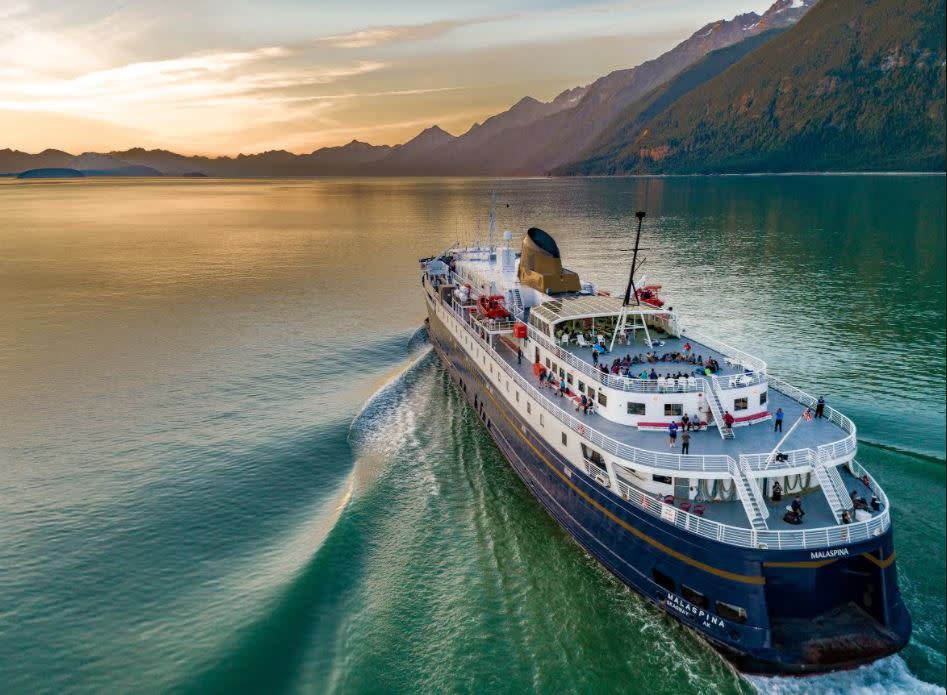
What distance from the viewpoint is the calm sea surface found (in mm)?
24188

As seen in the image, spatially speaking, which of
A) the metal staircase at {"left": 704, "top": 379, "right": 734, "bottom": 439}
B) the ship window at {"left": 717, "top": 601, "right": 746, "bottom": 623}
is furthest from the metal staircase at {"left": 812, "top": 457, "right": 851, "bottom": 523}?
the ship window at {"left": 717, "top": 601, "right": 746, "bottom": 623}

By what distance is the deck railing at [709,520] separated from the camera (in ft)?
74.7

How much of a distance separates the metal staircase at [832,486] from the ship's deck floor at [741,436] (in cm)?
180

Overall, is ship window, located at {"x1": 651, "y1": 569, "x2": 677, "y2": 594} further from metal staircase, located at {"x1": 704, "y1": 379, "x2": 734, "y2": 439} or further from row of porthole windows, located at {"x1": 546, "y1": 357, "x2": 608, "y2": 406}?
row of porthole windows, located at {"x1": 546, "y1": 357, "x2": 608, "y2": 406}

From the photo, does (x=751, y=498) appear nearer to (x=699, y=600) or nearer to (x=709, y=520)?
(x=709, y=520)

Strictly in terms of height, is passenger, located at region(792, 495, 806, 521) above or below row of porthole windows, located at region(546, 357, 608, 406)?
below

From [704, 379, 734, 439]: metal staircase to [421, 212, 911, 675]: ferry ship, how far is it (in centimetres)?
7

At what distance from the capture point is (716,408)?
28.7 m

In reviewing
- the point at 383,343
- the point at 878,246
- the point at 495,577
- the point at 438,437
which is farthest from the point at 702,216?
the point at 495,577

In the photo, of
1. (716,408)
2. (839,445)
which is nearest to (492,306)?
(716,408)

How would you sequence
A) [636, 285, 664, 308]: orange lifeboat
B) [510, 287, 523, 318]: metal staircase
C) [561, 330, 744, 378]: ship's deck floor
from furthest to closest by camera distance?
1. [510, 287, 523, 318]: metal staircase
2. [636, 285, 664, 308]: orange lifeboat
3. [561, 330, 744, 378]: ship's deck floor

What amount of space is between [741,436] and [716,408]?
1721 mm

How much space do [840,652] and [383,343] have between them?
4888 centimetres

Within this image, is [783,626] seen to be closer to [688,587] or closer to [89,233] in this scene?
[688,587]
